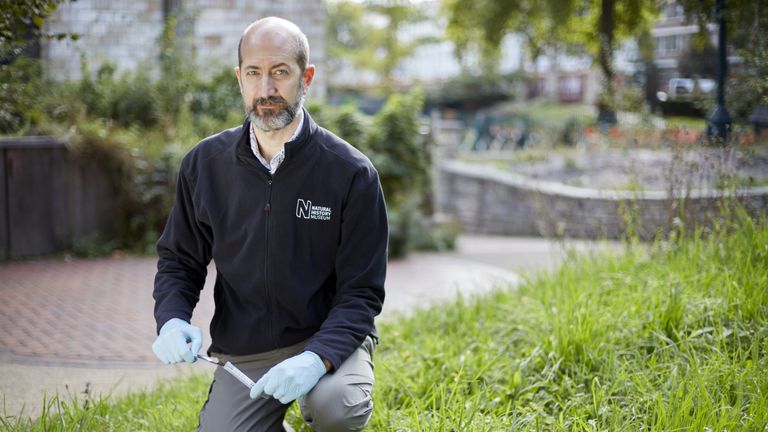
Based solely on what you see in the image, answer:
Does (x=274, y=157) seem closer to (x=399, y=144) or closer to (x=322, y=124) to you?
(x=322, y=124)

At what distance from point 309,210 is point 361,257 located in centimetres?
25

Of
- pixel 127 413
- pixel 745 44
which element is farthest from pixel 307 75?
pixel 745 44

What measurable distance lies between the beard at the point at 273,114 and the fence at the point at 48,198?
19.0 ft

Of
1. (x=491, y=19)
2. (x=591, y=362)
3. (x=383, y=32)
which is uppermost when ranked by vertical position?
(x=383, y=32)

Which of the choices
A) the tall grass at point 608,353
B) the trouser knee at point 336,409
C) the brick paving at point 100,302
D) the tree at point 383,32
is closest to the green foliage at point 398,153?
the brick paving at point 100,302

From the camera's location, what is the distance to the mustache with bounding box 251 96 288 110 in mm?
2713

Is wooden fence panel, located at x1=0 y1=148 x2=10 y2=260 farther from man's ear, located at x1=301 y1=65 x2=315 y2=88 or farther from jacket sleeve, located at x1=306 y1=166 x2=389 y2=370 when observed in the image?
jacket sleeve, located at x1=306 y1=166 x2=389 y2=370

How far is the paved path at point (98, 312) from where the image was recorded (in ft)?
13.9

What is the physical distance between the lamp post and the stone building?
21.2ft

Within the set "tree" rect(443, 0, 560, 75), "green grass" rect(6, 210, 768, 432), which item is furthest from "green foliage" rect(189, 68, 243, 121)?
"tree" rect(443, 0, 560, 75)

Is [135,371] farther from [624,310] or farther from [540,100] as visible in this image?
[540,100]

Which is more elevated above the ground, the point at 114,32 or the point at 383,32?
the point at 383,32

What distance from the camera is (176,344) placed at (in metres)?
2.58

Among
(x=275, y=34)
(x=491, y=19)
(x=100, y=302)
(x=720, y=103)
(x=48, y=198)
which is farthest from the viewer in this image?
(x=491, y=19)
